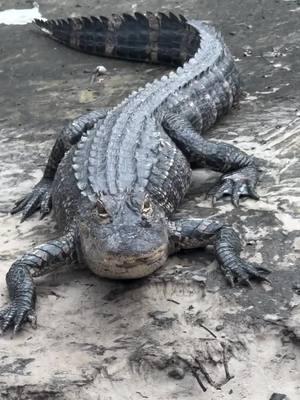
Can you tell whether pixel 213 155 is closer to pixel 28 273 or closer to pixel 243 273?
pixel 243 273

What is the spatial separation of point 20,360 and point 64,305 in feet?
1.59

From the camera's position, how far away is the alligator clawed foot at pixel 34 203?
518 centimetres

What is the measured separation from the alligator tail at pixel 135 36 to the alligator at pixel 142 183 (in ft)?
1.23

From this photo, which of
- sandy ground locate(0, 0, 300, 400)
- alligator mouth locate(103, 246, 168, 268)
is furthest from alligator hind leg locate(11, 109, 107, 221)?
alligator mouth locate(103, 246, 168, 268)

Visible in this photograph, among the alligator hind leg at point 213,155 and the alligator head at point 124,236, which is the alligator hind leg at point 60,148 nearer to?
the alligator hind leg at point 213,155

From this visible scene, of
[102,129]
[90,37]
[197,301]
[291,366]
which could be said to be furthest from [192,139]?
[90,37]

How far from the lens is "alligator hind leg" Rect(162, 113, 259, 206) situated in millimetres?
5160

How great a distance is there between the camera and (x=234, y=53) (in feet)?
25.3

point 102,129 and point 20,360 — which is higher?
point 102,129

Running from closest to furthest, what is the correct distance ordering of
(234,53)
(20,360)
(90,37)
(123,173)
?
(20,360)
(123,173)
(234,53)
(90,37)

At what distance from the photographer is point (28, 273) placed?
4.16 m

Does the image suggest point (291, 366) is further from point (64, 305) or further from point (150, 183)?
point (150, 183)

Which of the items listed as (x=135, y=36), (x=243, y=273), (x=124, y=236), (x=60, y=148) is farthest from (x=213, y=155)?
(x=135, y=36)

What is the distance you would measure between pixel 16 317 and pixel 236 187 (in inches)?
69.8
